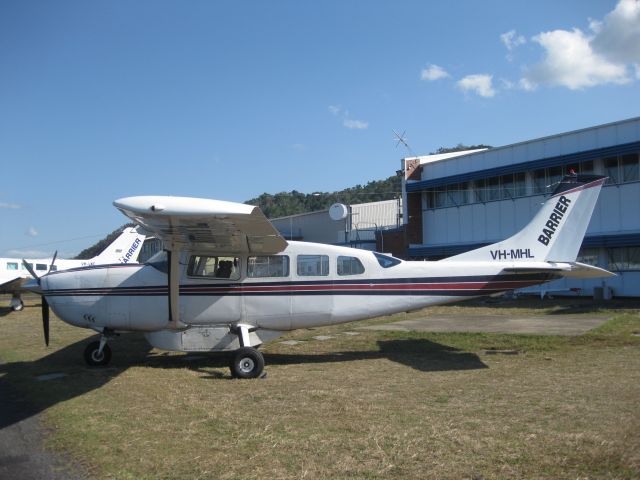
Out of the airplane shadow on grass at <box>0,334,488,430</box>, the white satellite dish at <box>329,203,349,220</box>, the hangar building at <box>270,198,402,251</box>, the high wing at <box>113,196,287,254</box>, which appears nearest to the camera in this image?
the high wing at <box>113,196,287,254</box>

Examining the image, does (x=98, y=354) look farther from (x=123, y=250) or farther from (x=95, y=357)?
(x=123, y=250)

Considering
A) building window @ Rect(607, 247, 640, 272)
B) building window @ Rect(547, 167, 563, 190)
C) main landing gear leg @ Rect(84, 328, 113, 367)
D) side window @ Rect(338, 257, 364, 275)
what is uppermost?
building window @ Rect(547, 167, 563, 190)

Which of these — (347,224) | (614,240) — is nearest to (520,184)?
(614,240)

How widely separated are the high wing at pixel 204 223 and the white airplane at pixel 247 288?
0.17ft

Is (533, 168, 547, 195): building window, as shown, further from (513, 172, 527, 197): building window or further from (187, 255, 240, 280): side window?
(187, 255, 240, 280): side window

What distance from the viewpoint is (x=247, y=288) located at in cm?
998

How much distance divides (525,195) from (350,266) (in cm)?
2193

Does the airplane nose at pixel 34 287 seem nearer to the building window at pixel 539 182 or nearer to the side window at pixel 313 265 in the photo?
the side window at pixel 313 265

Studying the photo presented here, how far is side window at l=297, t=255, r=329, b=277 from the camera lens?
10.2 metres

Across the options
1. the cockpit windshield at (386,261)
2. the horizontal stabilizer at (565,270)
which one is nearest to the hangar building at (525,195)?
the horizontal stabilizer at (565,270)

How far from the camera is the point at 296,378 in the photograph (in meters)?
8.73

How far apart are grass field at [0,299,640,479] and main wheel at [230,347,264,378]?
215 mm

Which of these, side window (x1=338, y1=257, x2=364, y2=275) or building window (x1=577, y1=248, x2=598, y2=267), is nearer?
side window (x1=338, y1=257, x2=364, y2=275)

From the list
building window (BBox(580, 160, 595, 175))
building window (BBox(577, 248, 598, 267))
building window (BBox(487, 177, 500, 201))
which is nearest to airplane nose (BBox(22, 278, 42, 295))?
building window (BBox(577, 248, 598, 267))
